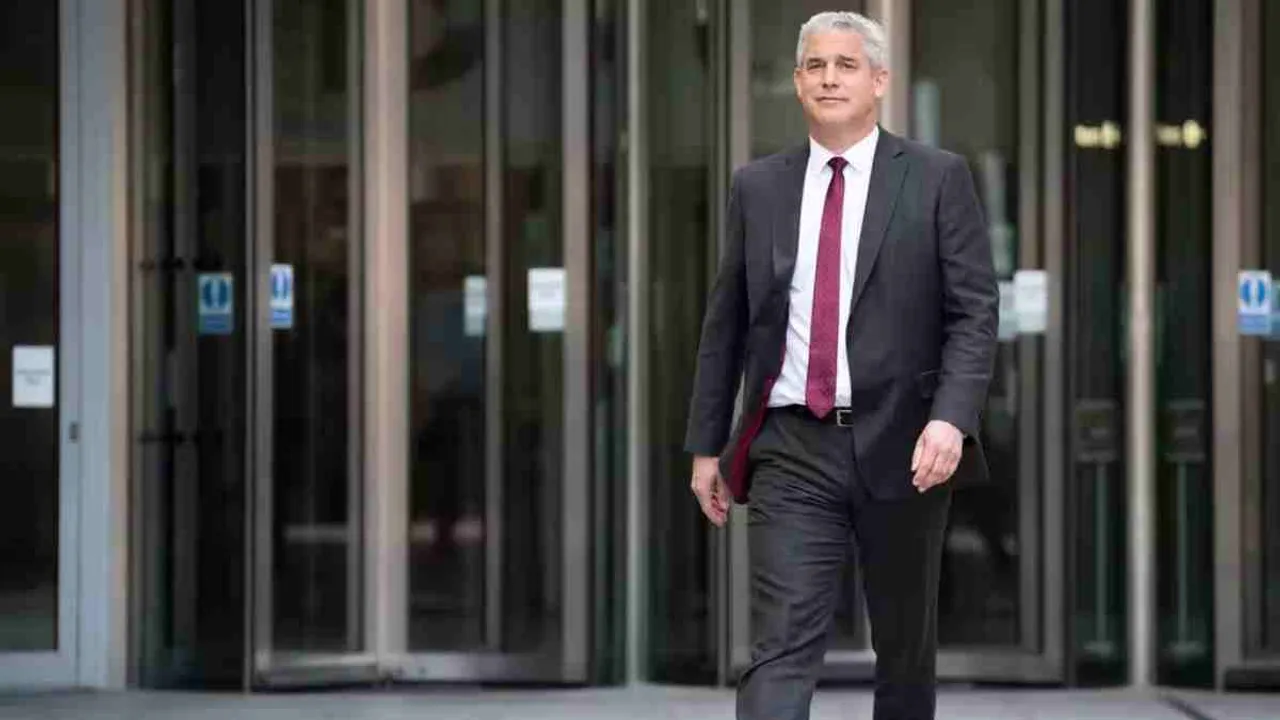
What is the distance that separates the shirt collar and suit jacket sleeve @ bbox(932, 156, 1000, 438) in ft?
0.49

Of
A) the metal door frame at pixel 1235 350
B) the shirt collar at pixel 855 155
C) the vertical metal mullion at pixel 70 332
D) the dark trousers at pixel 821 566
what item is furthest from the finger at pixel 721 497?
the vertical metal mullion at pixel 70 332

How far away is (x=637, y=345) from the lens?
7.27 m

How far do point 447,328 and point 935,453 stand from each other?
326 centimetres

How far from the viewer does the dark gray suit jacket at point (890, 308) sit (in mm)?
4406

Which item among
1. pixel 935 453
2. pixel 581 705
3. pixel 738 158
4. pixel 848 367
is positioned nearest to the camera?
pixel 935 453

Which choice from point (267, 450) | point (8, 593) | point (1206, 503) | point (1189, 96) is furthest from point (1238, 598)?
point (8, 593)

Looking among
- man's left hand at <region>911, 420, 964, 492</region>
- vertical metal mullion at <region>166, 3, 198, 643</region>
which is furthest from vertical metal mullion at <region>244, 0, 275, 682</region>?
man's left hand at <region>911, 420, 964, 492</region>

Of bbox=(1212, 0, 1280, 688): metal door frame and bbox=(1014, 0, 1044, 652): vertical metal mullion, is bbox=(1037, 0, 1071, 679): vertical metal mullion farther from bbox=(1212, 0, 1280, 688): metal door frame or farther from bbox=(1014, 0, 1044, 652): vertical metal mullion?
bbox=(1212, 0, 1280, 688): metal door frame

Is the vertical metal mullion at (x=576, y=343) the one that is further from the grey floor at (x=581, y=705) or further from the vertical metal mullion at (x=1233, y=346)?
the vertical metal mullion at (x=1233, y=346)

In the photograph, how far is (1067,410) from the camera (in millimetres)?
7195

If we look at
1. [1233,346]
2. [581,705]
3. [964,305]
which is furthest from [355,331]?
[964,305]

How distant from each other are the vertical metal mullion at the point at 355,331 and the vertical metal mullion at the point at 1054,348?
2062mm

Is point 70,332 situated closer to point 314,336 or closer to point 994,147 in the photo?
point 314,336

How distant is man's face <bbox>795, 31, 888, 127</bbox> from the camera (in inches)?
177
